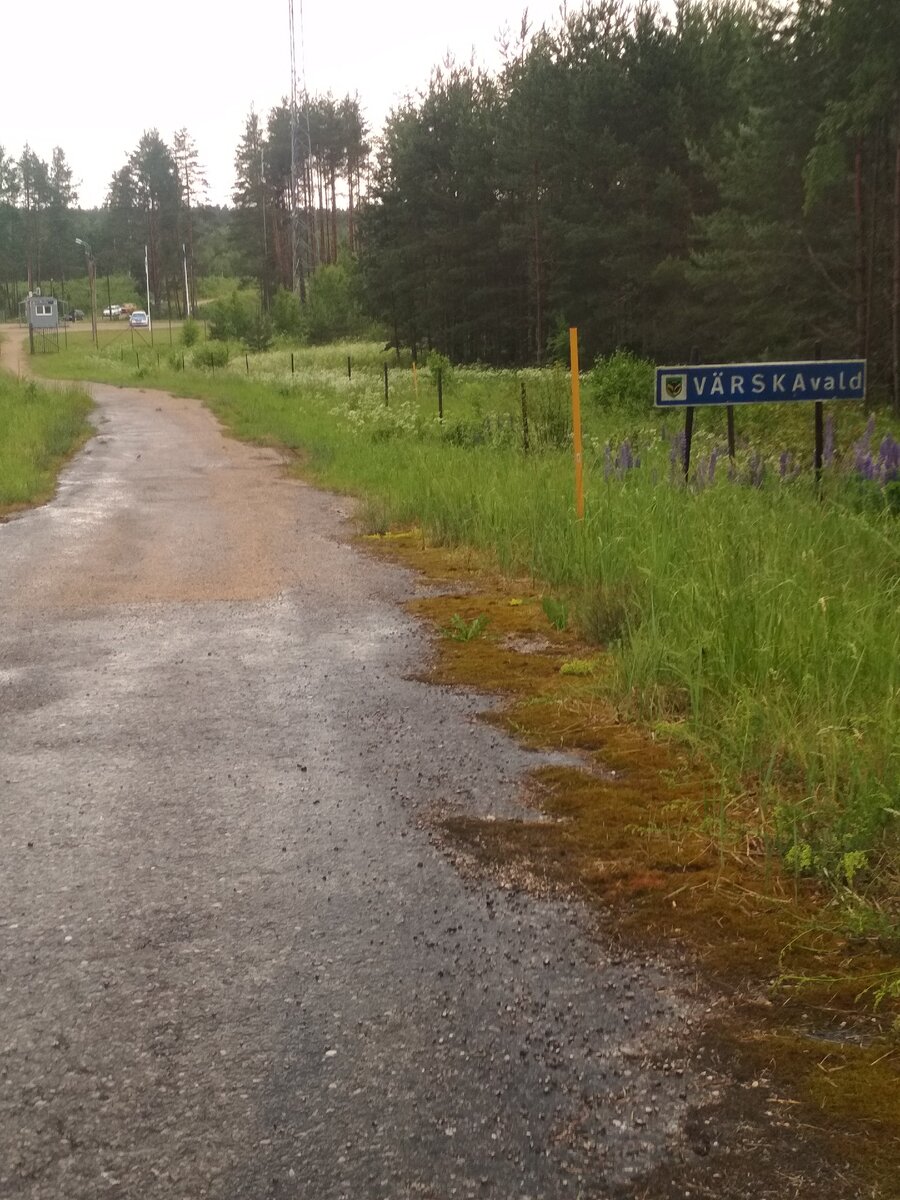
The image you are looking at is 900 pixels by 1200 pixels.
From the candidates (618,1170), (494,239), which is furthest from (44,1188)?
(494,239)

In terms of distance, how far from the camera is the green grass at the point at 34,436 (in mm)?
14391

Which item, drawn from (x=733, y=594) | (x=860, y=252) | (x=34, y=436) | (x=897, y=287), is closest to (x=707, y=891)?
(x=733, y=594)

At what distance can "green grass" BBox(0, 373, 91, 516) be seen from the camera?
14391 mm

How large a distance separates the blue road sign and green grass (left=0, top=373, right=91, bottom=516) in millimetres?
8375

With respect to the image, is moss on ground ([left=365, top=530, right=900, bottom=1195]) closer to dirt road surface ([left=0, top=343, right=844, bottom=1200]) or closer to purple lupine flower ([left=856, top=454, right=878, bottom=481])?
dirt road surface ([left=0, top=343, right=844, bottom=1200])

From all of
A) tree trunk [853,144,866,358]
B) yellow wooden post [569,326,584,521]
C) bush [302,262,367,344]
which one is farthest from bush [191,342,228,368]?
yellow wooden post [569,326,584,521]

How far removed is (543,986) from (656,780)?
1555 millimetres

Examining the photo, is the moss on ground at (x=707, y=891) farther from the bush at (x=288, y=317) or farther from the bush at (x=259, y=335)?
the bush at (x=288, y=317)

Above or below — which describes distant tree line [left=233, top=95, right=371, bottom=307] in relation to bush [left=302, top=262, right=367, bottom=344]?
above

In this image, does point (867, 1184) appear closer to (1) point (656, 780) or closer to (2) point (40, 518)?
(1) point (656, 780)

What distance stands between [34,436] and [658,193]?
73.8 feet

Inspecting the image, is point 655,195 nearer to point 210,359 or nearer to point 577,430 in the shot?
point 210,359

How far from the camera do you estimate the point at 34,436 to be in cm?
1938

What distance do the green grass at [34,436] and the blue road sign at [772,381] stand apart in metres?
8.37
